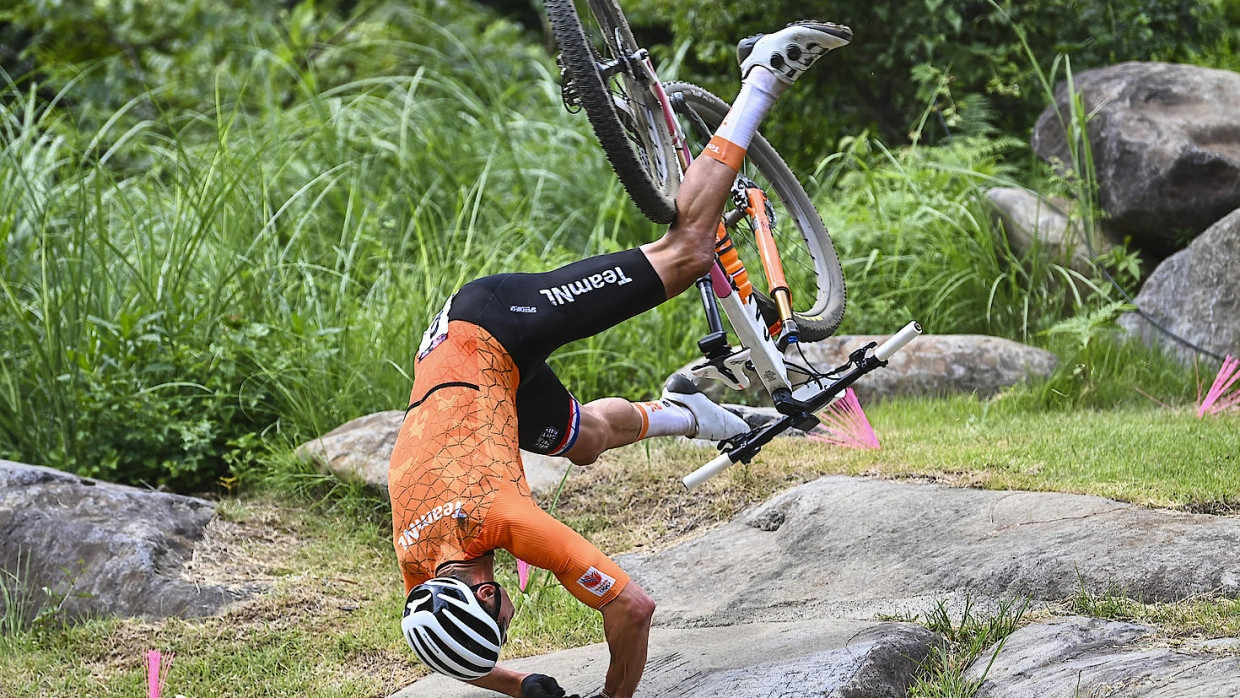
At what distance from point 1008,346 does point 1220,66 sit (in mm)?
3377

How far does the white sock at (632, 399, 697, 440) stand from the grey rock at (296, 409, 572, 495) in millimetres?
1163

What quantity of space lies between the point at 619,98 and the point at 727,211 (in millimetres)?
794

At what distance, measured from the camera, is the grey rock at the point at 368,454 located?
5.65m

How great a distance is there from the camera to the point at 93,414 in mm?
5902

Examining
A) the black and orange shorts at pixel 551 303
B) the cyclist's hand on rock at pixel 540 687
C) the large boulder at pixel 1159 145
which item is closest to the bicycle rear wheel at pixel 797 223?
the black and orange shorts at pixel 551 303

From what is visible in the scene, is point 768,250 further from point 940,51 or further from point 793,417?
point 940,51

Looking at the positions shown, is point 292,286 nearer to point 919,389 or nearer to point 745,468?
point 745,468

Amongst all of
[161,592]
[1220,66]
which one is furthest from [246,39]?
[1220,66]

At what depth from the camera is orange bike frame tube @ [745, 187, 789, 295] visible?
14.7ft

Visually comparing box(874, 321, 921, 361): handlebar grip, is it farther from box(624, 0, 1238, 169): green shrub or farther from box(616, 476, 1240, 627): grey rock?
box(624, 0, 1238, 169): green shrub

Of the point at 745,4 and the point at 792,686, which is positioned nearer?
the point at 792,686

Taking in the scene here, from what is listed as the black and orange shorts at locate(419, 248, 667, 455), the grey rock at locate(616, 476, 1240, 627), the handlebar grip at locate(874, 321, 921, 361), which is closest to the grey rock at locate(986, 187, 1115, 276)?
the grey rock at locate(616, 476, 1240, 627)

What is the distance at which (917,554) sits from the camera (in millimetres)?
4355

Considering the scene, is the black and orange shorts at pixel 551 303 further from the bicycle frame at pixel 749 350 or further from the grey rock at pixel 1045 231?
the grey rock at pixel 1045 231
